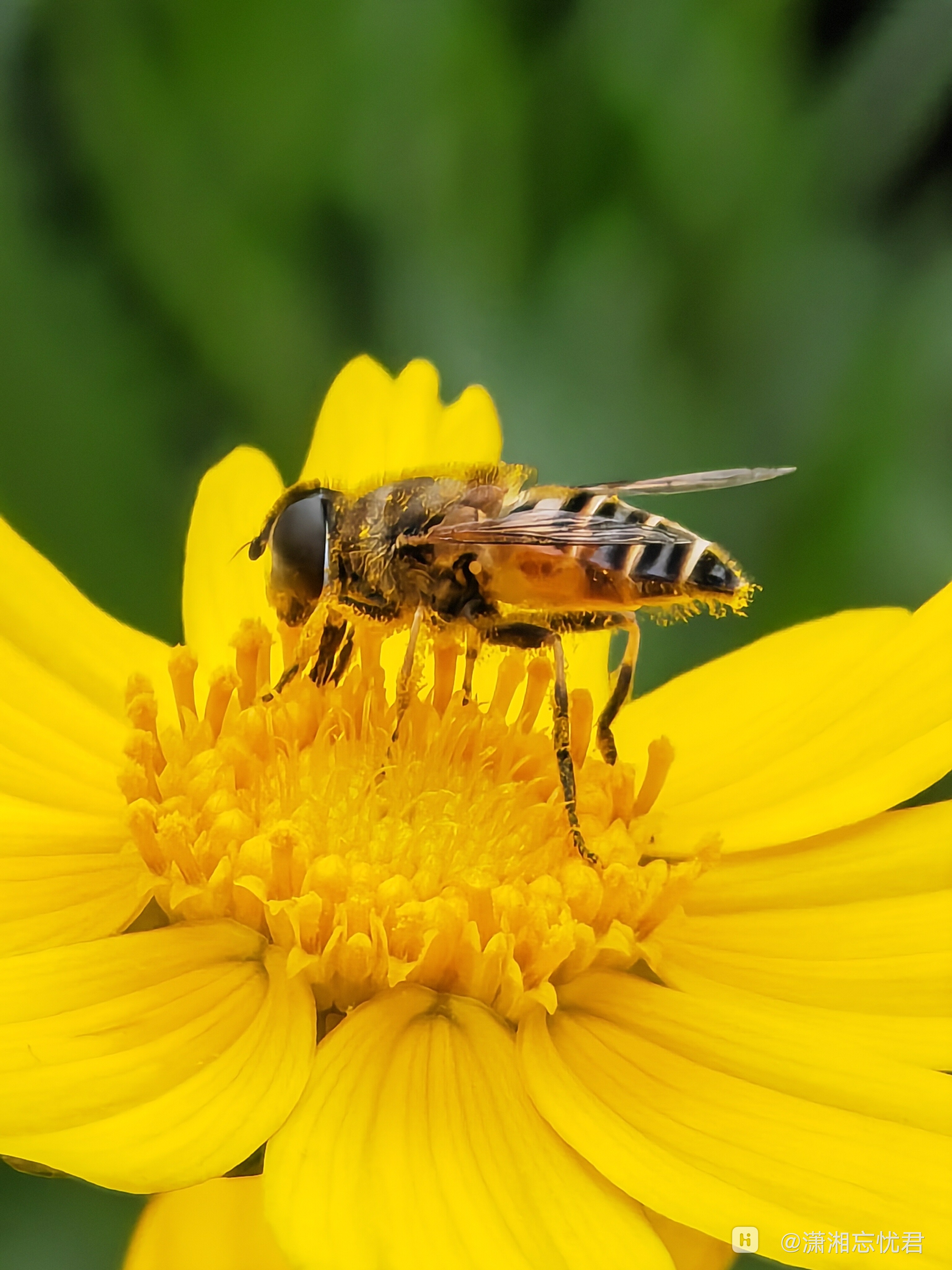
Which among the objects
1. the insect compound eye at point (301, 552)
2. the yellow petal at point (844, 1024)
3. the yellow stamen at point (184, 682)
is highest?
the insect compound eye at point (301, 552)

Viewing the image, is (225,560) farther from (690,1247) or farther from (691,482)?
(690,1247)

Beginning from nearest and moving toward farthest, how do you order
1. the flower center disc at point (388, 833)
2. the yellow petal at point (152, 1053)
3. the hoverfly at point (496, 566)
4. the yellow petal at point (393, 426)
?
1. the yellow petal at point (152, 1053)
2. the flower center disc at point (388, 833)
3. the hoverfly at point (496, 566)
4. the yellow petal at point (393, 426)

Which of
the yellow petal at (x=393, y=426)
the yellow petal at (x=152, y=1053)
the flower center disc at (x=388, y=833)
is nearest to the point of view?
the yellow petal at (x=152, y=1053)

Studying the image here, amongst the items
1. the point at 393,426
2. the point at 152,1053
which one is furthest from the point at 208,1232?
the point at 393,426

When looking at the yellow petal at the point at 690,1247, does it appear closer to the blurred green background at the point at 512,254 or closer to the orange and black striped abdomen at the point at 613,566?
the orange and black striped abdomen at the point at 613,566

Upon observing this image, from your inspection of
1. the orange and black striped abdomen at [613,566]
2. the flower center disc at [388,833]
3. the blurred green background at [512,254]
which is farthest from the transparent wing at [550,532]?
the blurred green background at [512,254]
